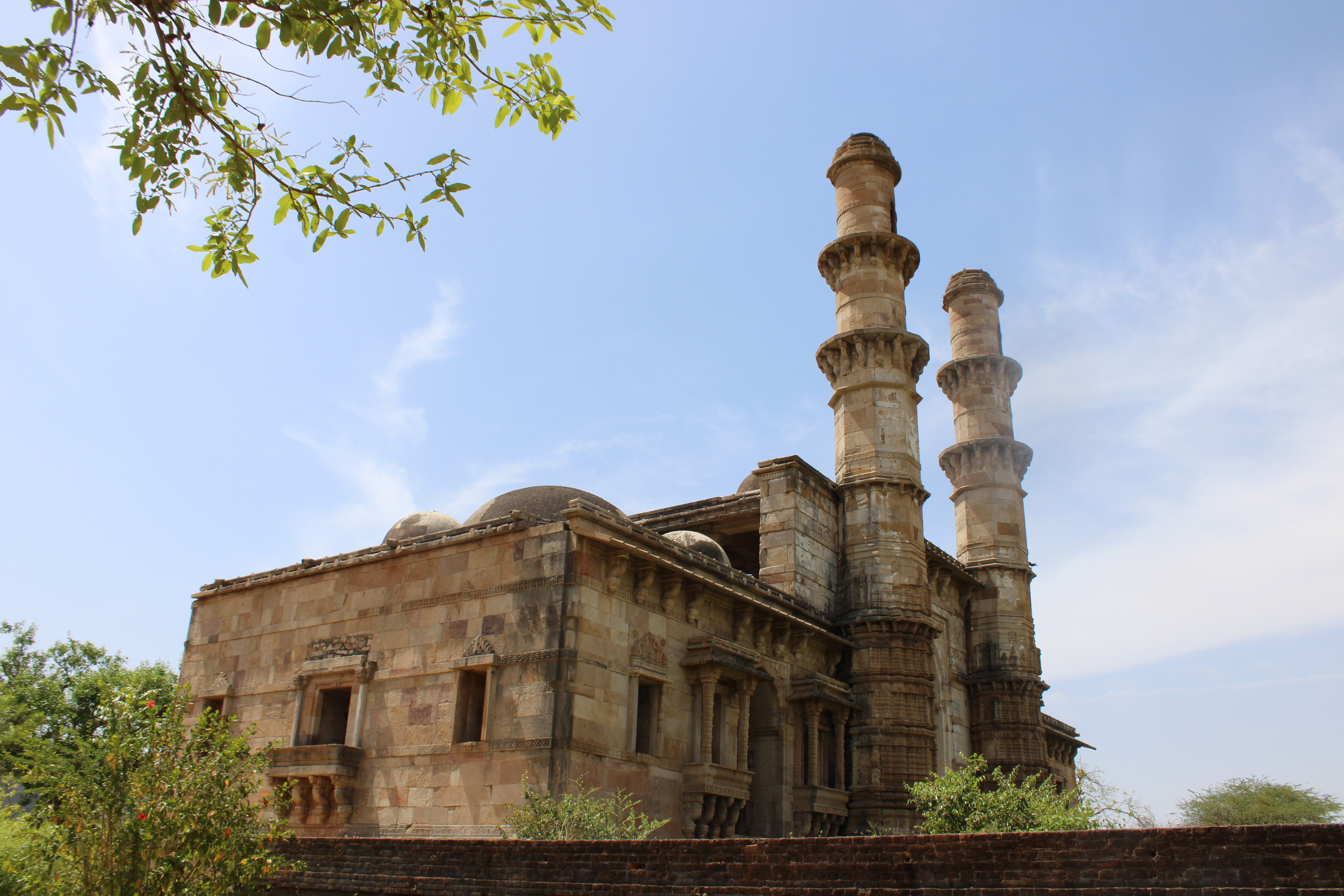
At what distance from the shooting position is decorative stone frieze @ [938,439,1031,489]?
25859 mm

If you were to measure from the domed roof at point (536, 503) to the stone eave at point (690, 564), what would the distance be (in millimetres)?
1428

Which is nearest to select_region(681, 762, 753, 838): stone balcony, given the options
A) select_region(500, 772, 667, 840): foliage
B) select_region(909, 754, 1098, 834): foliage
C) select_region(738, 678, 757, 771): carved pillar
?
select_region(738, 678, 757, 771): carved pillar

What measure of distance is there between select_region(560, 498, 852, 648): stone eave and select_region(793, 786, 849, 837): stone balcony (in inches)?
102

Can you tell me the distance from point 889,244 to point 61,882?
1813cm

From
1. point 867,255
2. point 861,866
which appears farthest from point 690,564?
point 867,255

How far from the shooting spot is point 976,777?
43.5ft

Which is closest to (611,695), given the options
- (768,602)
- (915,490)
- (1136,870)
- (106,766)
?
(768,602)

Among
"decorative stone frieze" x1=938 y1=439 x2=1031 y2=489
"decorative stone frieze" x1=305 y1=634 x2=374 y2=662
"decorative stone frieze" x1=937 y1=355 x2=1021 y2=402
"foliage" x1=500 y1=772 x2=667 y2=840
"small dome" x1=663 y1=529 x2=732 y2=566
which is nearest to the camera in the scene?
"foliage" x1=500 y1=772 x2=667 y2=840

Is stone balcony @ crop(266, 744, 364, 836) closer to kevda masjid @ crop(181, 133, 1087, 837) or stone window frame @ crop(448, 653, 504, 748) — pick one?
kevda masjid @ crop(181, 133, 1087, 837)

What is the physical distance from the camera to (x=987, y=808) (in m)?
12.6

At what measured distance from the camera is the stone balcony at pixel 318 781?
13.1m

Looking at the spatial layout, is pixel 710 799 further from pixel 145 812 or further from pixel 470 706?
pixel 145 812

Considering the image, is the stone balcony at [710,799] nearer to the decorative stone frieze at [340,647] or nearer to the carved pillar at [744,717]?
the carved pillar at [744,717]

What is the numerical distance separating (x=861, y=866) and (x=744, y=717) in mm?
7350
